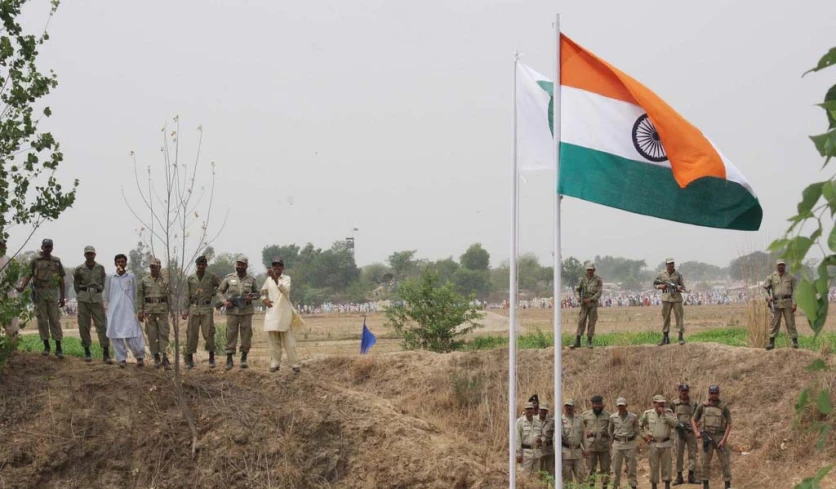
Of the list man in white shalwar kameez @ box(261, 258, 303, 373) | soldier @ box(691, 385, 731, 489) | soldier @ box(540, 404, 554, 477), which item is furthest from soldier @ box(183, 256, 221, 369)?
soldier @ box(691, 385, 731, 489)

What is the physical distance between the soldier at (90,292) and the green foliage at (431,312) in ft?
37.8

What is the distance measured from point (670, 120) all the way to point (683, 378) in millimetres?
11453

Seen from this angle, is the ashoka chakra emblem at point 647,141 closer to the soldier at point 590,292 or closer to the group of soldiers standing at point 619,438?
the group of soldiers standing at point 619,438

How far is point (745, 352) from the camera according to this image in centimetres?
1816

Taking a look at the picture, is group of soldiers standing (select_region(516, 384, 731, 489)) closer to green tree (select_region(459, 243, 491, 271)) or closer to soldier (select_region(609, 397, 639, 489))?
soldier (select_region(609, 397, 639, 489))

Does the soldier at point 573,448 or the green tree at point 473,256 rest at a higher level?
the green tree at point 473,256

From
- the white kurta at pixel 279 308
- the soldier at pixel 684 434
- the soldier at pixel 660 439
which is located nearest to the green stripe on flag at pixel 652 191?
the white kurta at pixel 279 308

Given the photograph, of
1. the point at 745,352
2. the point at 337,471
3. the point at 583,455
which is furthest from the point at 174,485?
the point at 745,352

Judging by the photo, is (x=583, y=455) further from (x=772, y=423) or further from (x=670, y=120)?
(x=670, y=120)

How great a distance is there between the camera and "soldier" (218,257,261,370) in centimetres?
1356

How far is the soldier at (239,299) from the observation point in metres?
13.6

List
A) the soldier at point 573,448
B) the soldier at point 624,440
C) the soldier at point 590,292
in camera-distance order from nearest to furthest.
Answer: the soldier at point 573,448, the soldier at point 624,440, the soldier at point 590,292

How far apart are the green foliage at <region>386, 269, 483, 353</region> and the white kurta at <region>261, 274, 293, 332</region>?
10691 mm

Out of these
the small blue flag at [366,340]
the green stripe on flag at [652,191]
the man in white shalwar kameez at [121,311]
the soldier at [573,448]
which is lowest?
the soldier at [573,448]
